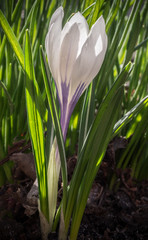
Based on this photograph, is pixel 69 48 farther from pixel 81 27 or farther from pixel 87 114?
pixel 87 114

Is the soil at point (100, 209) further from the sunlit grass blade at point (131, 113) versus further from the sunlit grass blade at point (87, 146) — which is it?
the sunlit grass blade at point (131, 113)

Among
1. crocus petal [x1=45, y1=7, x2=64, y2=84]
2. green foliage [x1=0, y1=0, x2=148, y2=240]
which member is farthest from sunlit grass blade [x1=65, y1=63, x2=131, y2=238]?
crocus petal [x1=45, y1=7, x2=64, y2=84]

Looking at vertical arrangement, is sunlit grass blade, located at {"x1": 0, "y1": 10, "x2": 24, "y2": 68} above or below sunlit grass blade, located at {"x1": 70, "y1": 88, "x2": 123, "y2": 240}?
above

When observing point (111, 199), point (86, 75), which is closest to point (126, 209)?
point (111, 199)

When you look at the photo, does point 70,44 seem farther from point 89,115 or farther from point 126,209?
point 126,209

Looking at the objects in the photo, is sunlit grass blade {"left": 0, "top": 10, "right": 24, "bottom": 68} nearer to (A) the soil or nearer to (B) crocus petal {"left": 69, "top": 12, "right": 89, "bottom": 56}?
(B) crocus petal {"left": 69, "top": 12, "right": 89, "bottom": 56}

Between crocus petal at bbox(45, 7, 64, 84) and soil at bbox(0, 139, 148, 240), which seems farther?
soil at bbox(0, 139, 148, 240)
